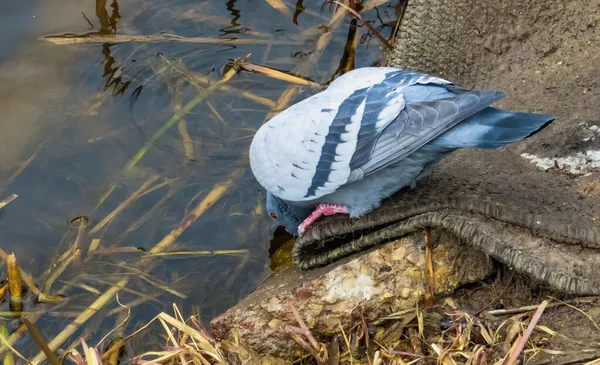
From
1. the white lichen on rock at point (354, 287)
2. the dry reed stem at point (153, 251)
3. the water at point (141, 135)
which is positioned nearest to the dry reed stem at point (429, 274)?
the white lichen on rock at point (354, 287)

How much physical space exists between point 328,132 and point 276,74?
1.66 m

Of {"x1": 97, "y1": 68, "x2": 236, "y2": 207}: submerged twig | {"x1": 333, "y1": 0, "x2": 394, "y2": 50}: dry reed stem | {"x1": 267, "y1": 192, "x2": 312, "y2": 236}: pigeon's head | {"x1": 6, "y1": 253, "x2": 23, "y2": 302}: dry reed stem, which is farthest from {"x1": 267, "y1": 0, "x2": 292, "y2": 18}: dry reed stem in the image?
{"x1": 6, "y1": 253, "x2": 23, "y2": 302}: dry reed stem

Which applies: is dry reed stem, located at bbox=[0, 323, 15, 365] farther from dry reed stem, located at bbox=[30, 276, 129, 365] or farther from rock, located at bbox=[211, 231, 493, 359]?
rock, located at bbox=[211, 231, 493, 359]

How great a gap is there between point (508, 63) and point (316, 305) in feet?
5.41

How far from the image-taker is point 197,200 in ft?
13.4

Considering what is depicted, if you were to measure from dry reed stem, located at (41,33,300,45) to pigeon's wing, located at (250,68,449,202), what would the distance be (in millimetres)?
1667

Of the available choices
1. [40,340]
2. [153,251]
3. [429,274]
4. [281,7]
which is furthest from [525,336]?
[281,7]

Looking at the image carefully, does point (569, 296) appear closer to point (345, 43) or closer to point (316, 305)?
point (316, 305)

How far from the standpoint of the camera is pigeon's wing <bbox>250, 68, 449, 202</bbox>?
2.98 metres

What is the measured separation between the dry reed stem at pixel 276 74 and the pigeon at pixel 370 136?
128 cm

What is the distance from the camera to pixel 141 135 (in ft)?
14.2

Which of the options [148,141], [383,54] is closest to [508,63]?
[383,54]

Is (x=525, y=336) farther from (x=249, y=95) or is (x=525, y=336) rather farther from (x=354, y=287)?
(x=249, y=95)

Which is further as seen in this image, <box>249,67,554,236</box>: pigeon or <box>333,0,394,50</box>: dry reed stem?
<box>333,0,394,50</box>: dry reed stem
